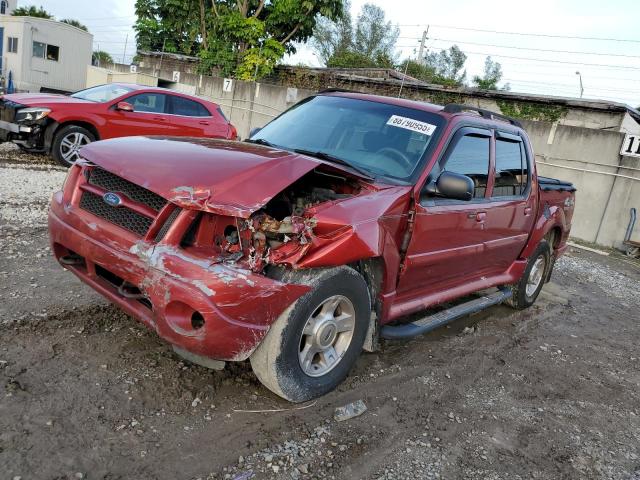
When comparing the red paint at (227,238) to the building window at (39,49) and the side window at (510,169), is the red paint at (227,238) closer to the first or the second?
the side window at (510,169)

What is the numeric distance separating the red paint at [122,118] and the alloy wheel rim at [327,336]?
737cm

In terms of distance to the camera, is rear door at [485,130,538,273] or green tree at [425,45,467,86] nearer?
rear door at [485,130,538,273]

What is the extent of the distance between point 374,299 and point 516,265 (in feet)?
8.54

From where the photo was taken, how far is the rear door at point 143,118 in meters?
9.38

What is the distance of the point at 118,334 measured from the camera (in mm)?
3588

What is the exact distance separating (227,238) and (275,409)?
3.48 feet

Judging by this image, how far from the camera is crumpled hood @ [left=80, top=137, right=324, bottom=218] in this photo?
2678mm

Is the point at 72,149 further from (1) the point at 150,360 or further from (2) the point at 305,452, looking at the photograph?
(2) the point at 305,452

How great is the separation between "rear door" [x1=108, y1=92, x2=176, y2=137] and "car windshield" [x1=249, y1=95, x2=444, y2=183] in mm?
5962

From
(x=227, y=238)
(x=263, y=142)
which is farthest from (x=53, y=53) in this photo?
(x=227, y=238)

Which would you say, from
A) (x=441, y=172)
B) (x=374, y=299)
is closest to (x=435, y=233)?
(x=441, y=172)

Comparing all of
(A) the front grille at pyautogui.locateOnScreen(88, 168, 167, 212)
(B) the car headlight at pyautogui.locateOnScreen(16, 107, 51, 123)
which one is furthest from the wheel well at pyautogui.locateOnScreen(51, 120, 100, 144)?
(A) the front grille at pyautogui.locateOnScreen(88, 168, 167, 212)

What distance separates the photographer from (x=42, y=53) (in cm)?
2417

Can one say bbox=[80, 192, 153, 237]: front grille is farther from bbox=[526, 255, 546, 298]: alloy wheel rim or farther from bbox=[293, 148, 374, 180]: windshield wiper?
bbox=[526, 255, 546, 298]: alloy wheel rim
